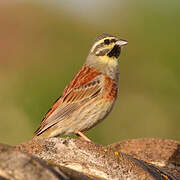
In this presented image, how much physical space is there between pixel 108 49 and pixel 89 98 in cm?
114

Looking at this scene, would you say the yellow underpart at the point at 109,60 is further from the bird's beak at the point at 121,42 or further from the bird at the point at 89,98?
the bird's beak at the point at 121,42

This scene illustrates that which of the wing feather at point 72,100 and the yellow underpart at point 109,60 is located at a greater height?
the yellow underpart at point 109,60

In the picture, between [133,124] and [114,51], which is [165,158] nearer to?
[114,51]

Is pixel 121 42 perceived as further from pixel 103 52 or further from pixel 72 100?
pixel 72 100

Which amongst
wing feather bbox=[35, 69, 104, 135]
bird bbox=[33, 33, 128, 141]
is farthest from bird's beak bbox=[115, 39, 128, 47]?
wing feather bbox=[35, 69, 104, 135]

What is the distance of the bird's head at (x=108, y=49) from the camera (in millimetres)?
10009

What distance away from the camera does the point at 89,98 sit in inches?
369

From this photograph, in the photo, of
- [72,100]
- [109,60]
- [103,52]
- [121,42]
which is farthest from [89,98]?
[121,42]

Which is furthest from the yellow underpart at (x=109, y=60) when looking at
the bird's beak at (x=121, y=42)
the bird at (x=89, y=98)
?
the bird's beak at (x=121, y=42)

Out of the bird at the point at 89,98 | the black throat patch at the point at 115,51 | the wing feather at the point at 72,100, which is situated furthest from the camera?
the black throat patch at the point at 115,51

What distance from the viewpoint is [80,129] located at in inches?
362

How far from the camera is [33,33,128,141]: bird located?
9.14 metres

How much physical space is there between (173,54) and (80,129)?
10453mm

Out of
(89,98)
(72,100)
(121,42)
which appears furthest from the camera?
(121,42)
